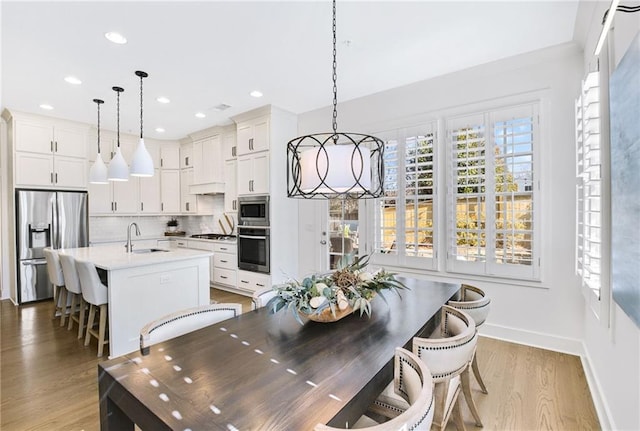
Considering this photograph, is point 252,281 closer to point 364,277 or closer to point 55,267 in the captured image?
point 55,267

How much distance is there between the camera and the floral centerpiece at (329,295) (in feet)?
4.80

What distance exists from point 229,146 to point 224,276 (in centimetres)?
220

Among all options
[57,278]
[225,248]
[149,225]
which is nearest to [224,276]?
[225,248]

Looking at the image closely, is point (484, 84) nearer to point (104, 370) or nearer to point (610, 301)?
point (610, 301)

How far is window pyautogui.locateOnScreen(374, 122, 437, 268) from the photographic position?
138 inches

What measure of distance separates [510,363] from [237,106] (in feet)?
14.0

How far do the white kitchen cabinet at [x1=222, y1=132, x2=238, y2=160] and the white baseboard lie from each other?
14.4 feet

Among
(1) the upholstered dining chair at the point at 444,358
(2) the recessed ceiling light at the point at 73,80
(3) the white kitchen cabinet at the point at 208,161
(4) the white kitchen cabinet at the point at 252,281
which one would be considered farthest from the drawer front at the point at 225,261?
(1) the upholstered dining chair at the point at 444,358

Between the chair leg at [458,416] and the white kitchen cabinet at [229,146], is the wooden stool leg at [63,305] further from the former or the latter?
the chair leg at [458,416]

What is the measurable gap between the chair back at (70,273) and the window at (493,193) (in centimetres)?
383

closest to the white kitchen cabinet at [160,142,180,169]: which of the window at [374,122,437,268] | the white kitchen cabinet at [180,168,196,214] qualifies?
the white kitchen cabinet at [180,168,196,214]

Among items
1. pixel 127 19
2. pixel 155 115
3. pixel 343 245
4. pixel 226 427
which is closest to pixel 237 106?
pixel 155 115

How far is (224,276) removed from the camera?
519cm

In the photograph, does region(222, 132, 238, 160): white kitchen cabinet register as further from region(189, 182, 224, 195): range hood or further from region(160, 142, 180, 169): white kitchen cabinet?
region(160, 142, 180, 169): white kitchen cabinet
